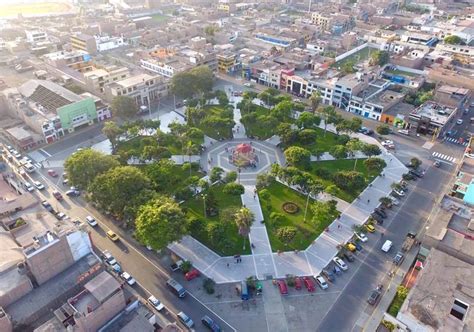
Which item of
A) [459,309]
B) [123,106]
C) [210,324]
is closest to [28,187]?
[123,106]

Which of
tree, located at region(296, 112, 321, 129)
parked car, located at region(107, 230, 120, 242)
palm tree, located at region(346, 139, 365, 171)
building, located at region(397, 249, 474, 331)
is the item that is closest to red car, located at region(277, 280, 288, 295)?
building, located at region(397, 249, 474, 331)

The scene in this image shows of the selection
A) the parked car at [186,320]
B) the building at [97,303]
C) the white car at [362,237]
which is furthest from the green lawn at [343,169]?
the building at [97,303]

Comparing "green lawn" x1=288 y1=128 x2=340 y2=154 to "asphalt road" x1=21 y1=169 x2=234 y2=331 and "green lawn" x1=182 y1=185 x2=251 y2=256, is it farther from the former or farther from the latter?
"asphalt road" x1=21 y1=169 x2=234 y2=331

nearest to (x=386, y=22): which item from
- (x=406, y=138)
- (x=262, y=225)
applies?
(x=406, y=138)

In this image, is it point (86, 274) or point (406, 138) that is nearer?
point (86, 274)

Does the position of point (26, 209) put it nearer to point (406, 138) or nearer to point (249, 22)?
point (406, 138)

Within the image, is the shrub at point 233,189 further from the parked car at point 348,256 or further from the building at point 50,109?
the building at point 50,109

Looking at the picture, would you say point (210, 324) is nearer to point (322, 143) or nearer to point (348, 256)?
point (348, 256)
